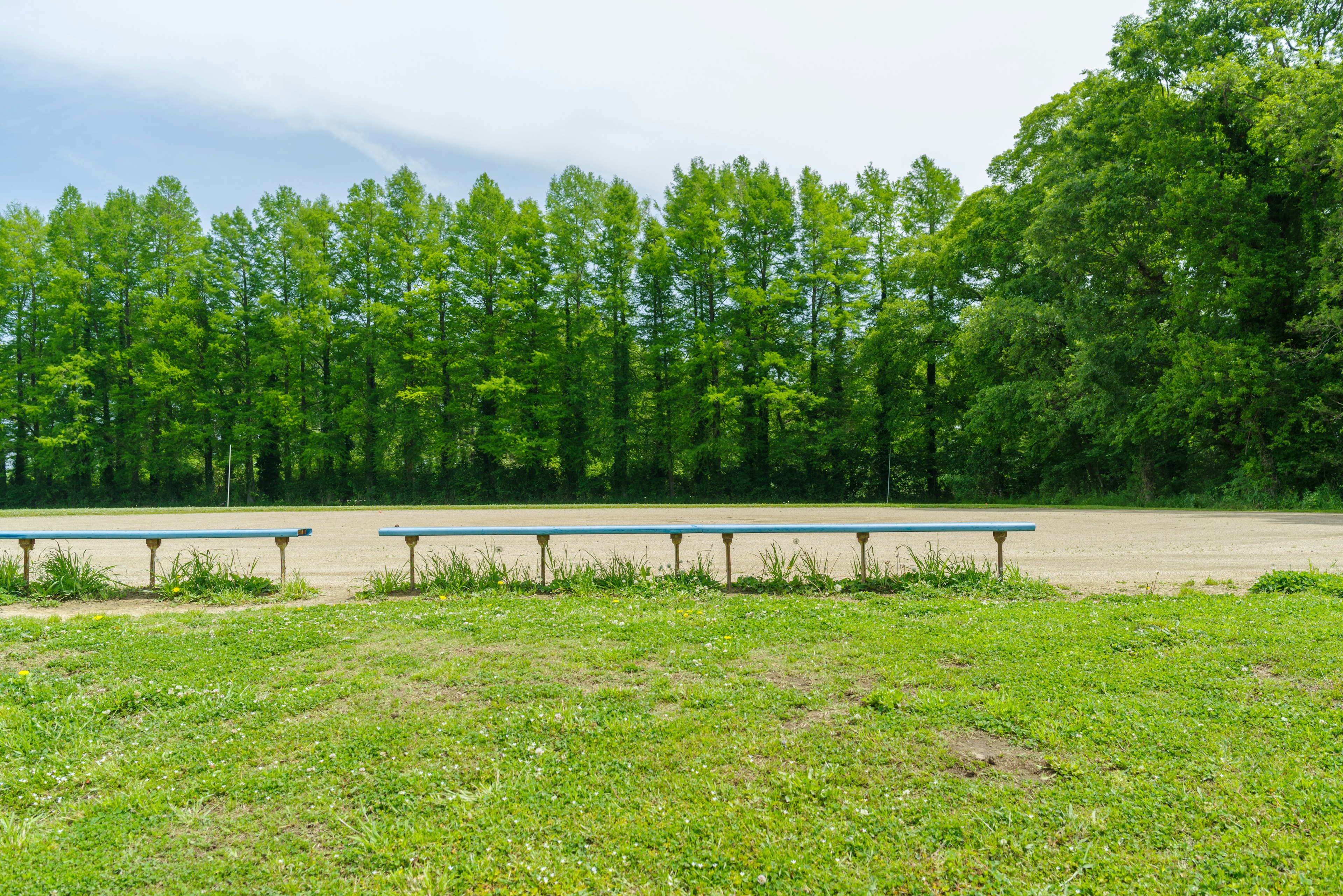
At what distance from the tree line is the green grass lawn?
23482mm

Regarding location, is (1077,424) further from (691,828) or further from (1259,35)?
(691,828)

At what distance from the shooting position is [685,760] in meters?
3.44

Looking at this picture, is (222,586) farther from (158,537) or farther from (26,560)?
(26,560)

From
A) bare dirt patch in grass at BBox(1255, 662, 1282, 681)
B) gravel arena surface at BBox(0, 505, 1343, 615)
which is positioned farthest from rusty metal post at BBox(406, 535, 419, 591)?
bare dirt patch in grass at BBox(1255, 662, 1282, 681)

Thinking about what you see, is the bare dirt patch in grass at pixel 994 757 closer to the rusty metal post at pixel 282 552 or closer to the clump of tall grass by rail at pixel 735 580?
the clump of tall grass by rail at pixel 735 580

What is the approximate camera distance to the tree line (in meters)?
26.1

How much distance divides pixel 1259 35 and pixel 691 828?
103 feet

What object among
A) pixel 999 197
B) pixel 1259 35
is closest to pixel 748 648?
pixel 1259 35

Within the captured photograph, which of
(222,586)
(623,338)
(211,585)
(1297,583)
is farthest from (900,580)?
(623,338)

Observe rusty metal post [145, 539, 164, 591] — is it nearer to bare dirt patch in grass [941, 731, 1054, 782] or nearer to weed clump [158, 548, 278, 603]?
weed clump [158, 548, 278, 603]

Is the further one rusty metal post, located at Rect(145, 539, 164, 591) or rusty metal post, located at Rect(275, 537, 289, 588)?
rusty metal post, located at Rect(145, 539, 164, 591)

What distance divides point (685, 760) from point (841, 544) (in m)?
9.48

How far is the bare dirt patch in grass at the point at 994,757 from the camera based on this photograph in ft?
10.7

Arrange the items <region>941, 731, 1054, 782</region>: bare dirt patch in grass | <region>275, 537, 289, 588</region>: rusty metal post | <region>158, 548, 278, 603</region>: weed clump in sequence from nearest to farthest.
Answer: <region>941, 731, 1054, 782</region>: bare dirt patch in grass
<region>158, 548, 278, 603</region>: weed clump
<region>275, 537, 289, 588</region>: rusty metal post
